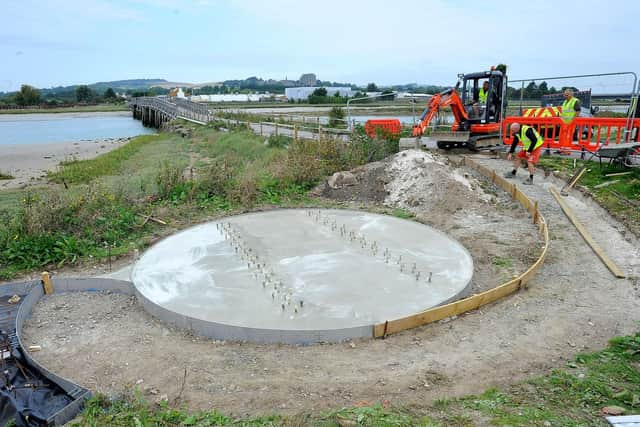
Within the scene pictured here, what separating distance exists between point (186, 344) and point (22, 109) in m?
78.6

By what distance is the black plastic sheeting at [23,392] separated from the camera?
347cm

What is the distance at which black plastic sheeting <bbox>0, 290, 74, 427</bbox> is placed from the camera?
3471 millimetres

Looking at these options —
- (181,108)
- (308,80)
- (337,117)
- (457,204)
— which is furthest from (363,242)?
(308,80)

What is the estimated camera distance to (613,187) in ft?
30.3

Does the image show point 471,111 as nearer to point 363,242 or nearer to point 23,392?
point 363,242

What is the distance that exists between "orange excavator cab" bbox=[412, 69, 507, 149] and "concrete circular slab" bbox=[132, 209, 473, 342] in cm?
624

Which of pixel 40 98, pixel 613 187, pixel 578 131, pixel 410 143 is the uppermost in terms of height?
pixel 40 98

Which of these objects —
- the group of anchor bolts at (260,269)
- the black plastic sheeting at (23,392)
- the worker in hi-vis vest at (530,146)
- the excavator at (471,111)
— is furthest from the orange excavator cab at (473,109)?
the black plastic sheeting at (23,392)

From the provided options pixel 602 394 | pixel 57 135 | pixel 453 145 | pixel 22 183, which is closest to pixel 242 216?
pixel 602 394

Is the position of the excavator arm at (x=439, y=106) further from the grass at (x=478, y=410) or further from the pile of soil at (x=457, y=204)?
the grass at (x=478, y=410)

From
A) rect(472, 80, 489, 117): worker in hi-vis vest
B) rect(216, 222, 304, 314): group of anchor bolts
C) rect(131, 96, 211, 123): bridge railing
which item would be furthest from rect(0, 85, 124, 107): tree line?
rect(216, 222, 304, 314): group of anchor bolts

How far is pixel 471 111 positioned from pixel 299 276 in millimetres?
9830

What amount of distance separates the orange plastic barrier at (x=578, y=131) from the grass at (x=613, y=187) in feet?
1.60

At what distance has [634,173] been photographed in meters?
9.80
